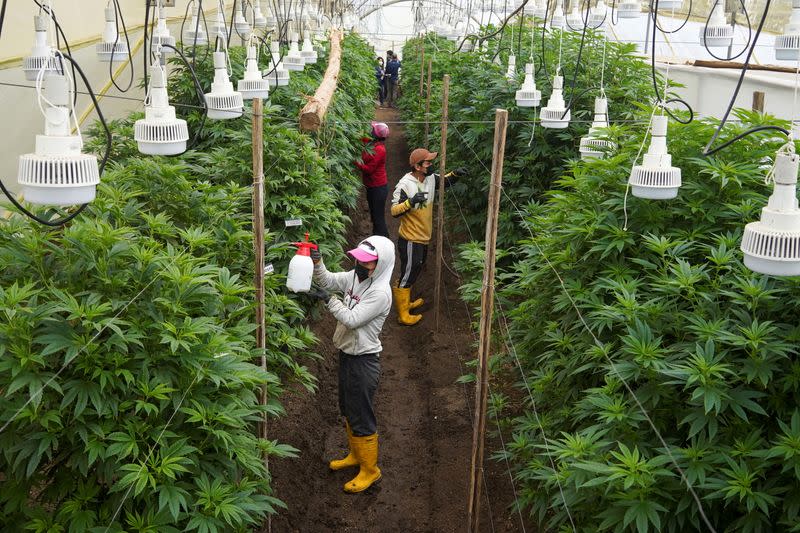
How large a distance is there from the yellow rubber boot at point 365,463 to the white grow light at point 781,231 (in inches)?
146

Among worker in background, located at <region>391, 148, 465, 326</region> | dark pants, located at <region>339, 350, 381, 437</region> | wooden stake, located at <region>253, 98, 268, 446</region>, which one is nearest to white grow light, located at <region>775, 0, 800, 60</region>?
wooden stake, located at <region>253, 98, 268, 446</region>

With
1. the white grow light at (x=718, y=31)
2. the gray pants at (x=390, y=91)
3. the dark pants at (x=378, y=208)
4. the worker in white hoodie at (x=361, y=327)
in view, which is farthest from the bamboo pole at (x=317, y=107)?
the gray pants at (x=390, y=91)

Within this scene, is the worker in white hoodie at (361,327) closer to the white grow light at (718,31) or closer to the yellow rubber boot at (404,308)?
the white grow light at (718,31)

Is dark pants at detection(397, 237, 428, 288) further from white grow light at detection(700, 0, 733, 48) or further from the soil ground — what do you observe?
white grow light at detection(700, 0, 733, 48)

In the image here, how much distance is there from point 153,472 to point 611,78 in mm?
6938

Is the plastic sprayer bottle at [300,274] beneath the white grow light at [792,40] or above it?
beneath

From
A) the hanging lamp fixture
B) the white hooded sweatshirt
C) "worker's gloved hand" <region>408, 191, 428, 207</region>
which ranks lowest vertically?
the white hooded sweatshirt

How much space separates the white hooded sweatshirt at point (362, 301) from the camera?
574cm

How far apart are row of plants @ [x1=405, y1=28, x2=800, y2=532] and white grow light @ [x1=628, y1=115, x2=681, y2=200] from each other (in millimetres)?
279

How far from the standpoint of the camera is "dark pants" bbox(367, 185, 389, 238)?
10.8 m

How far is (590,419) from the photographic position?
13.3ft

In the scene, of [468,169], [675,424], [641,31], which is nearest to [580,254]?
[675,424]

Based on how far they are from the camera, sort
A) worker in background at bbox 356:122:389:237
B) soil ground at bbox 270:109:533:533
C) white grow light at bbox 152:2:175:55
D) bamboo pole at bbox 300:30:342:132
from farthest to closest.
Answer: worker in background at bbox 356:122:389:237 → bamboo pole at bbox 300:30:342:132 → soil ground at bbox 270:109:533:533 → white grow light at bbox 152:2:175:55

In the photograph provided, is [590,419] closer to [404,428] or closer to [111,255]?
[111,255]
